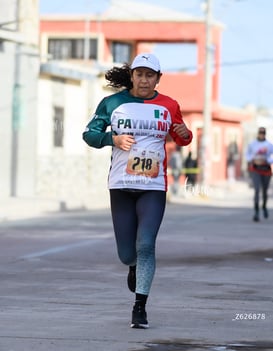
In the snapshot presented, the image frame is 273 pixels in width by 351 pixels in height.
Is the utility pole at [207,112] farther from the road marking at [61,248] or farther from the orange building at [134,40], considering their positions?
the road marking at [61,248]

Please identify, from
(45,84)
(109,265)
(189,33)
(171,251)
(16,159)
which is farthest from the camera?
(189,33)

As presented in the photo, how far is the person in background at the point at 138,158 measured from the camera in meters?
8.15

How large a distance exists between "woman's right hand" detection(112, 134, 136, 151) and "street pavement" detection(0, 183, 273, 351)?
4.15 ft

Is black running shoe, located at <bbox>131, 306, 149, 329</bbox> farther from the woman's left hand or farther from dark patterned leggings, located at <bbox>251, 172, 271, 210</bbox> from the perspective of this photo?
dark patterned leggings, located at <bbox>251, 172, 271, 210</bbox>

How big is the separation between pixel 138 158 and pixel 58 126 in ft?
92.0

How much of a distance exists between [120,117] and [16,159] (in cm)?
2304

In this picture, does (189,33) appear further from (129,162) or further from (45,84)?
(129,162)

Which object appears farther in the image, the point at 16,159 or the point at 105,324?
the point at 16,159

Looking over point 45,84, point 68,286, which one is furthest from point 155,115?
point 45,84

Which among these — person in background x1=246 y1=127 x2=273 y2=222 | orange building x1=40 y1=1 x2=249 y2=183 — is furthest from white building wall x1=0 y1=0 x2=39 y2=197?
orange building x1=40 y1=1 x2=249 y2=183

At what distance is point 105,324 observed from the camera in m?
8.17

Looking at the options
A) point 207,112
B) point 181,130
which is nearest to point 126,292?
point 181,130

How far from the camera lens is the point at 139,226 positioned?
820cm

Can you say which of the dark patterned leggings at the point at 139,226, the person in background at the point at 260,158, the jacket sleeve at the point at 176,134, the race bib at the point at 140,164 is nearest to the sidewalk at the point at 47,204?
the person in background at the point at 260,158
